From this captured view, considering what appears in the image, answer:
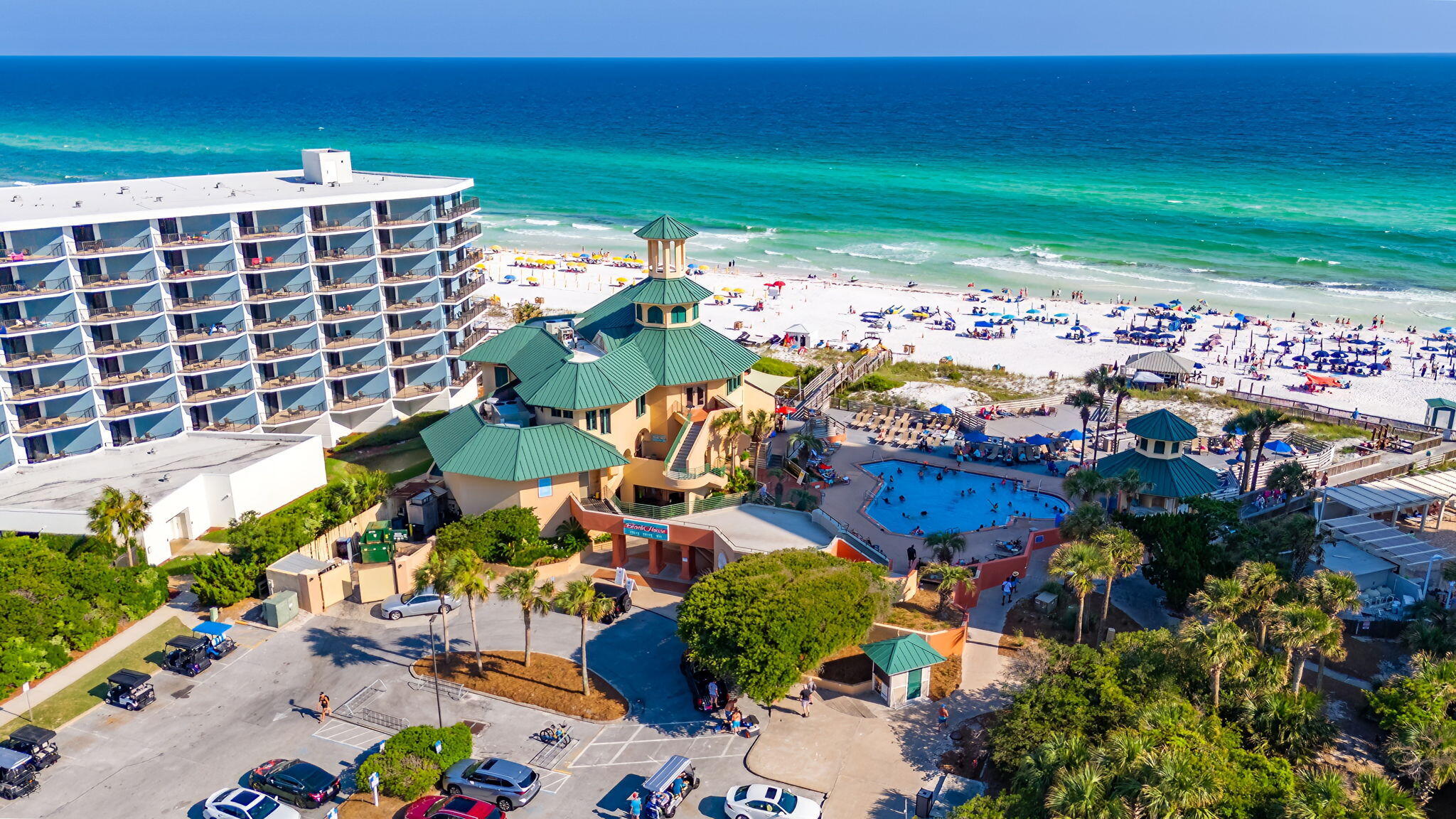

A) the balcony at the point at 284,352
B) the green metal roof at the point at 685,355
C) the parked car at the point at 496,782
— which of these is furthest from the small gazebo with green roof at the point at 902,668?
the balcony at the point at 284,352

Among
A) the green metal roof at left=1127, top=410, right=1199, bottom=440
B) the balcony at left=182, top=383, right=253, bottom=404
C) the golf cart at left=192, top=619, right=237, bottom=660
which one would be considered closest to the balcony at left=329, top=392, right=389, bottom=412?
the balcony at left=182, top=383, right=253, bottom=404

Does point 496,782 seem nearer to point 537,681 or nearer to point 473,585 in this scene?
point 537,681

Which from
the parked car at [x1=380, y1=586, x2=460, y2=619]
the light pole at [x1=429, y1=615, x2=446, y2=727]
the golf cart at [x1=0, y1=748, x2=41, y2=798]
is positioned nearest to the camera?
the golf cart at [x1=0, y1=748, x2=41, y2=798]

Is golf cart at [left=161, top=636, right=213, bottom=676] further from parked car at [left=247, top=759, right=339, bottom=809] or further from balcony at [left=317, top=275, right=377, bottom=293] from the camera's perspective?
balcony at [left=317, top=275, right=377, bottom=293]

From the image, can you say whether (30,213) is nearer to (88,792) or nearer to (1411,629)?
(88,792)

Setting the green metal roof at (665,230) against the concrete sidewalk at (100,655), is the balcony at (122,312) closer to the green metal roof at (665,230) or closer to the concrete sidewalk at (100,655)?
the concrete sidewalk at (100,655)

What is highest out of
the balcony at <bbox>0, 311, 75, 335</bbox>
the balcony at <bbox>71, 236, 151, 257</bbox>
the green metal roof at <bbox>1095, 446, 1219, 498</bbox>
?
the balcony at <bbox>71, 236, 151, 257</bbox>

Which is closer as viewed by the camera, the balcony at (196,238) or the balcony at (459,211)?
the balcony at (196,238)
